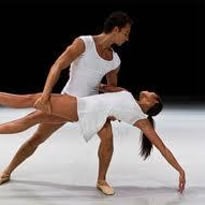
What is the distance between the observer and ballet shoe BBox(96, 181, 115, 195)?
2.84m

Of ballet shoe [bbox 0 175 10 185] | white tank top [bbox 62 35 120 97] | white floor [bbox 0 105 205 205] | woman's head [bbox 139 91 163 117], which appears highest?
white tank top [bbox 62 35 120 97]

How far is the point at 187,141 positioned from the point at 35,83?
353 cm

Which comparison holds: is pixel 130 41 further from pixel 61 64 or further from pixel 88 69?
pixel 61 64

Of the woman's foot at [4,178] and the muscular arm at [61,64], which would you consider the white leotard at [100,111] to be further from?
the woman's foot at [4,178]

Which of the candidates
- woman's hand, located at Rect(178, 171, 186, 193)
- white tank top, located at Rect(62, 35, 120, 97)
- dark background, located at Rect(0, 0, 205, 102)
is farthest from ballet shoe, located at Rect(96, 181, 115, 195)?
dark background, located at Rect(0, 0, 205, 102)

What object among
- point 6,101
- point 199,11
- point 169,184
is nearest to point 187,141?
point 169,184

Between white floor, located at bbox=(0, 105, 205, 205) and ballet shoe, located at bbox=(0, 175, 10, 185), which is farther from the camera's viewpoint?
ballet shoe, located at bbox=(0, 175, 10, 185)

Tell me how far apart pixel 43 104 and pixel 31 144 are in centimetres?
42

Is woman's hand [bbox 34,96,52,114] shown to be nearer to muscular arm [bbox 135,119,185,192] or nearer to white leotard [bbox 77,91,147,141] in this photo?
white leotard [bbox 77,91,147,141]

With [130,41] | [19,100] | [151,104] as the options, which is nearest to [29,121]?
[19,100]

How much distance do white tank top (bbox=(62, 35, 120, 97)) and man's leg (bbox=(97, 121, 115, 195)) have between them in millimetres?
219

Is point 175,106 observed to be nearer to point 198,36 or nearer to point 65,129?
point 198,36

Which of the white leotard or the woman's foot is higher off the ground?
the white leotard

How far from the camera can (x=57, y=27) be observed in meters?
7.19
